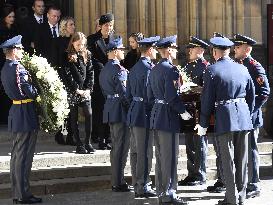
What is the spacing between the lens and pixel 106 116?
32.3 ft

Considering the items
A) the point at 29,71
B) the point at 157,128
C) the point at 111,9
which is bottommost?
the point at 157,128

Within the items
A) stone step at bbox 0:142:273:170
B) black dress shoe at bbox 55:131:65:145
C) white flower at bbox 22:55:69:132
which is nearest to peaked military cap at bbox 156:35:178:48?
white flower at bbox 22:55:69:132

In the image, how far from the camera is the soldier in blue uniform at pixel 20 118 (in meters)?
9.08

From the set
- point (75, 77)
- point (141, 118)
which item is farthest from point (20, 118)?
point (75, 77)

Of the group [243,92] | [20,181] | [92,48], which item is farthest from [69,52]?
[243,92]

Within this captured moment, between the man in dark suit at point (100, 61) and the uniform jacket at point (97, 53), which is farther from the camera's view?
the uniform jacket at point (97, 53)

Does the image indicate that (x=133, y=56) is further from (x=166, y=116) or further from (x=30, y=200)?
(x=30, y=200)

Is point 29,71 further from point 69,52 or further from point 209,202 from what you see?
point 209,202

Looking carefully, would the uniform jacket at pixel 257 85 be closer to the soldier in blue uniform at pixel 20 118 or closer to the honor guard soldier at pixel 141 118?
the honor guard soldier at pixel 141 118

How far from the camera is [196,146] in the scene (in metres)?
10.2

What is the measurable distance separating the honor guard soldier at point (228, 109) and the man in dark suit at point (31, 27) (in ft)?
12.6

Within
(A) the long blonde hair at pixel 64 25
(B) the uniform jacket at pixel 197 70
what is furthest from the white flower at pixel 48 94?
(A) the long blonde hair at pixel 64 25

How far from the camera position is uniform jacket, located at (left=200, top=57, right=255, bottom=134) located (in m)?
8.59

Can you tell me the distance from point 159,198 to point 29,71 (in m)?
2.04
